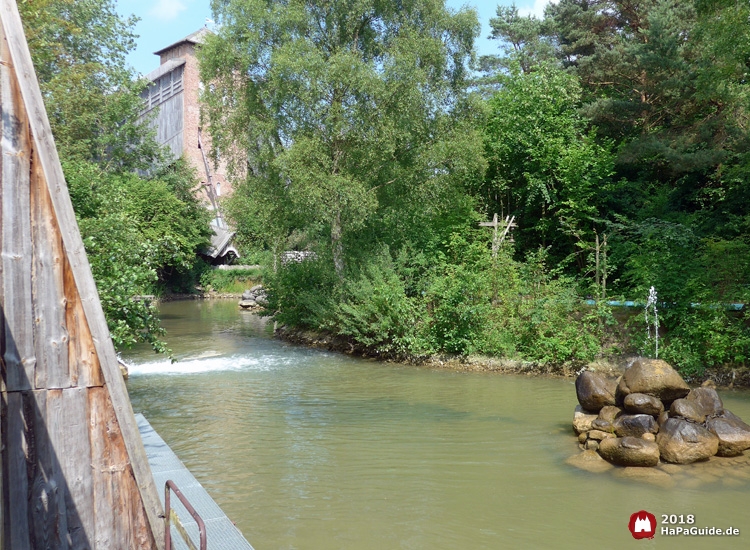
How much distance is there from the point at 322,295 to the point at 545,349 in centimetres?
712

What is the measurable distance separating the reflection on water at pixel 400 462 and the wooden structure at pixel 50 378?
3.53 meters

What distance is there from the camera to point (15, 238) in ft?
10.4

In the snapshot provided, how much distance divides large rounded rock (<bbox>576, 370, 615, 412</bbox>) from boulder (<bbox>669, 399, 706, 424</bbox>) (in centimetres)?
94

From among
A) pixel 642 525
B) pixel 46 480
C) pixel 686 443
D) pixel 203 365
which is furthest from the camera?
pixel 203 365

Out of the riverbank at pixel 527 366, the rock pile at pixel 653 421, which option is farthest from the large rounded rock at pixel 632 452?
the riverbank at pixel 527 366

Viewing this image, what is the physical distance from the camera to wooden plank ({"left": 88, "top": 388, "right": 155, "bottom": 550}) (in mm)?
3307

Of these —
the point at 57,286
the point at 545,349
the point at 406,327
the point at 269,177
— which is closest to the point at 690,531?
the point at 57,286

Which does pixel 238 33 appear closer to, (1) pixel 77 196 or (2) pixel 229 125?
(2) pixel 229 125

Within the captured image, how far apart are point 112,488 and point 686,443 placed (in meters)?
7.80

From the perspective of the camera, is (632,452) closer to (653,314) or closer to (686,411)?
(686,411)

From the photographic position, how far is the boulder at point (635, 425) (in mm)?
9258

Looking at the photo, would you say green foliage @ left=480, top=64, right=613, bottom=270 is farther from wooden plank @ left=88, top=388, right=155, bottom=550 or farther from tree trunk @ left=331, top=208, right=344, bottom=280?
wooden plank @ left=88, top=388, right=155, bottom=550

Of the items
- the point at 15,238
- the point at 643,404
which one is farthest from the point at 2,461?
the point at 643,404

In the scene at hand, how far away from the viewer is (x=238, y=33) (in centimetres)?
1961
